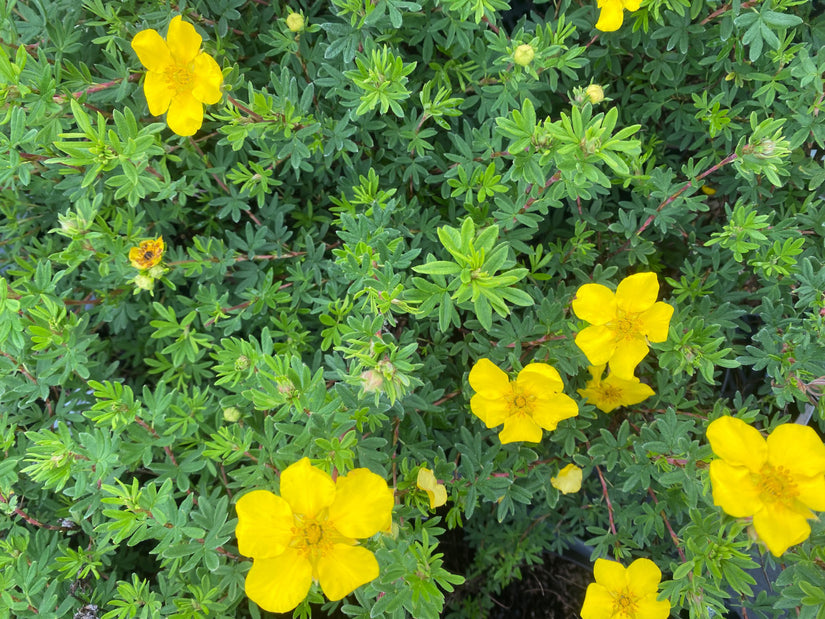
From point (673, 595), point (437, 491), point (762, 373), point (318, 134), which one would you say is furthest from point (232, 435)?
point (762, 373)

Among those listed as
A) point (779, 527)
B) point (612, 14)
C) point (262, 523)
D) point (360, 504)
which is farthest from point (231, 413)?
point (612, 14)

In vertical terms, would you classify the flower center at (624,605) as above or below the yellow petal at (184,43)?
below

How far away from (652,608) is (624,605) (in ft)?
0.38

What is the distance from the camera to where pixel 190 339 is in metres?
2.46

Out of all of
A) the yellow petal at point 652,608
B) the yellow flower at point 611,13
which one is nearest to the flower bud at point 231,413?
the yellow petal at point 652,608

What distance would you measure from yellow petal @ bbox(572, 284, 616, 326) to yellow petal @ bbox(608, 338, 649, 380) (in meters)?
0.12

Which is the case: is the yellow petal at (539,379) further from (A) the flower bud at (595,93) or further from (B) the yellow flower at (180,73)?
(B) the yellow flower at (180,73)

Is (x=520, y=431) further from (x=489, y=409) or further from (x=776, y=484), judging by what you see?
(x=776, y=484)

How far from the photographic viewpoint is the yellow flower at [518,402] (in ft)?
6.88

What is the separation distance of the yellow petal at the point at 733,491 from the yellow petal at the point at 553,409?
0.60 meters

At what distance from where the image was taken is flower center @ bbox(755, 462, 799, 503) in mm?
1616

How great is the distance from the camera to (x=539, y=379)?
207 cm

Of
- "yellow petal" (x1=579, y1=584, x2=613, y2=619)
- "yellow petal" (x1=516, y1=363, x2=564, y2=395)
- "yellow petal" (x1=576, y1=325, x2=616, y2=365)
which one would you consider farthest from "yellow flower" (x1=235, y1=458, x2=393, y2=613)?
"yellow petal" (x1=579, y1=584, x2=613, y2=619)

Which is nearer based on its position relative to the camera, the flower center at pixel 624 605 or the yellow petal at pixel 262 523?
the yellow petal at pixel 262 523
